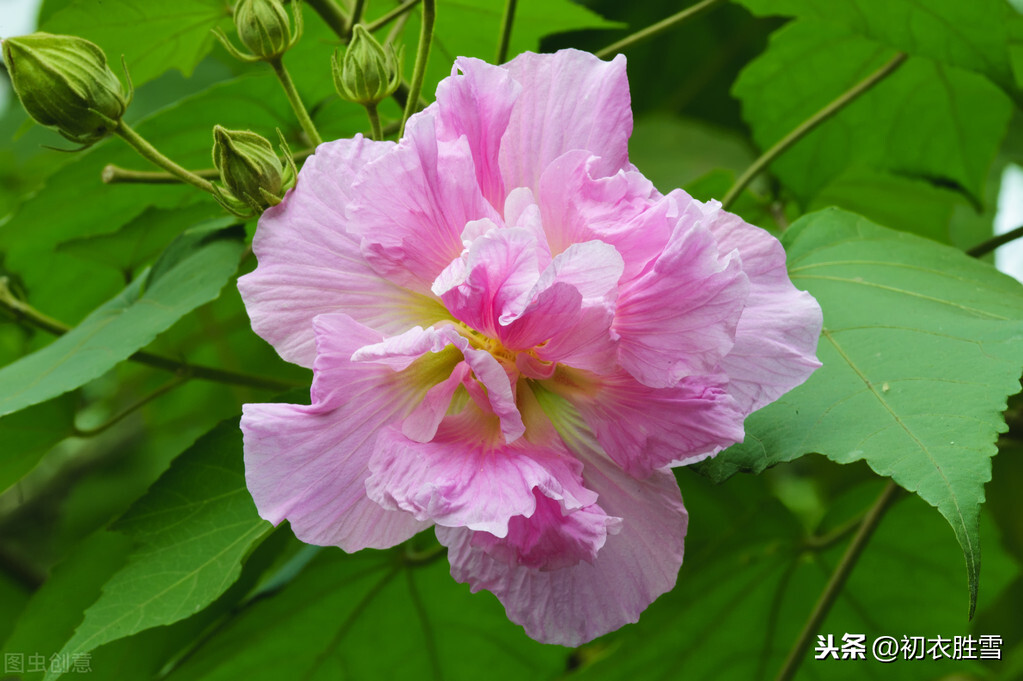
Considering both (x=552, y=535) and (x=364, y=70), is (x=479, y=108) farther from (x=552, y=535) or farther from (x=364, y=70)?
(x=552, y=535)

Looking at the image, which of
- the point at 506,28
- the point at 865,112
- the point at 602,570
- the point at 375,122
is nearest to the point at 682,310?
the point at 602,570

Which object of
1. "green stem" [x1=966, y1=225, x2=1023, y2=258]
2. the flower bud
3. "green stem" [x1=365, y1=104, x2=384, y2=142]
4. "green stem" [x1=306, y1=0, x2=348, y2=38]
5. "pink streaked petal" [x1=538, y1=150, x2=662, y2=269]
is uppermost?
the flower bud

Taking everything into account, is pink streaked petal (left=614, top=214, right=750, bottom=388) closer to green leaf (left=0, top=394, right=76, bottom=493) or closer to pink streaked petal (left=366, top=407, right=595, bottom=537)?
pink streaked petal (left=366, top=407, right=595, bottom=537)

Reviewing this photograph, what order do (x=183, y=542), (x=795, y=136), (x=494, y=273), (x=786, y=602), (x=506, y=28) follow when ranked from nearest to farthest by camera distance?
(x=494, y=273)
(x=183, y=542)
(x=506, y=28)
(x=795, y=136)
(x=786, y=602)

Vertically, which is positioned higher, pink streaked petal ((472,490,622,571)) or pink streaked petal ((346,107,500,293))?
pink streaked petal ((346,107,500,293))

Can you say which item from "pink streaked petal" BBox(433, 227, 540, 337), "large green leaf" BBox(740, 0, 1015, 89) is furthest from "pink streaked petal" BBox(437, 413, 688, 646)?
"large green leaf" BBox(740, 0, 1015, 89)

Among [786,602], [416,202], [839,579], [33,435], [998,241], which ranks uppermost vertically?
[416,202]
